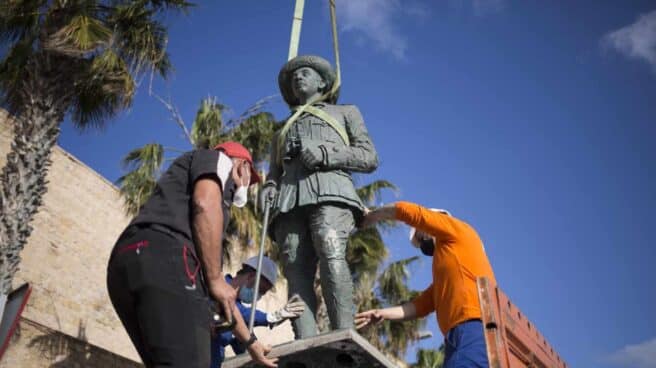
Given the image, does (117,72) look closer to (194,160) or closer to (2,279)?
(2,279)

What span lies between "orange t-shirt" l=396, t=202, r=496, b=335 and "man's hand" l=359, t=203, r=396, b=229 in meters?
0.07

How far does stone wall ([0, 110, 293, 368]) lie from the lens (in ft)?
51.2

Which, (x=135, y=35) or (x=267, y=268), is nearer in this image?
(x=267, y=268)

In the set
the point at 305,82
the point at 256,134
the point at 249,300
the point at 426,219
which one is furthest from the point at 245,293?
the point at 256,134

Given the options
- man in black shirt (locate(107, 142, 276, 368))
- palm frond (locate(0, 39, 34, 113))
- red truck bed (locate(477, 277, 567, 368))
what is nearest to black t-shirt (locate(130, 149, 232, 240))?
man in black shirt (locate(107, 142, 276, 368))

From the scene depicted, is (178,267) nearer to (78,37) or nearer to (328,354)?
(328,354)

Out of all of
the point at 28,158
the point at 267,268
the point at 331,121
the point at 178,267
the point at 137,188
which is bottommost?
the point at 178,267

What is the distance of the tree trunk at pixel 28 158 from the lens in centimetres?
923

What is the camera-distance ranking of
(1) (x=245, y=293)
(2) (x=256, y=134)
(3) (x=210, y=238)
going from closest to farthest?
(3) (x=210, y=238), (1) (x=245, y=293), (2) (x=256, y=134)

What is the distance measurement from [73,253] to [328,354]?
1428 centimetres

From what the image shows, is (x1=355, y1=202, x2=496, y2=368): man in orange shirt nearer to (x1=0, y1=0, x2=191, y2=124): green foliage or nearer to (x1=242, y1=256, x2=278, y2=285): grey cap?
(x1=242, y1=256, x2=278, y2=285): grey cap

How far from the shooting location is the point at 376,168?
5.22 m

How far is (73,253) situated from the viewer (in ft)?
55.2

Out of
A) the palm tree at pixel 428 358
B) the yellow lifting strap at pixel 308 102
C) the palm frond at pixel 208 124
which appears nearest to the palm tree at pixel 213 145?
the palm frond at pixel 208 124
